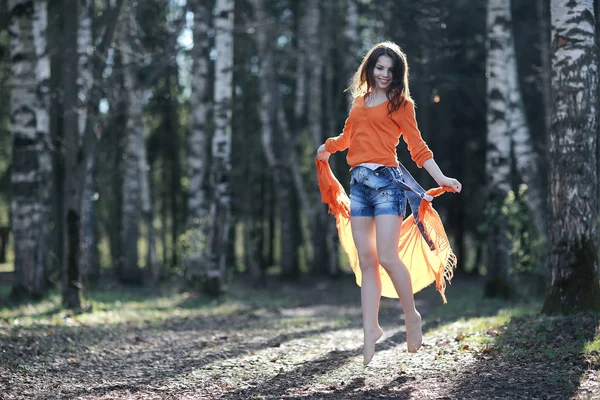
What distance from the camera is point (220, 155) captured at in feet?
47.3

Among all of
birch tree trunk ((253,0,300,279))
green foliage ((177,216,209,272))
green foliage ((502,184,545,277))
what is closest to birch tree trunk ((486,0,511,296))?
green foliage ((502,184,545,277))

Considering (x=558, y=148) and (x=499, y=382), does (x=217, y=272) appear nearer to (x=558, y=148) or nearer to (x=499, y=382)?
(x=558, y=148)

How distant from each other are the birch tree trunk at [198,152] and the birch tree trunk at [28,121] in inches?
135

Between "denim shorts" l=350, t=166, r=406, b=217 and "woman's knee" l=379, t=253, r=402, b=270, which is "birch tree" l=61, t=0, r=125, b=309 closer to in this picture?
"denim shorts" l=350, t=166, r=406, b=217

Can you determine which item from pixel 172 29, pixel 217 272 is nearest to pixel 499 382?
pixel 217 272

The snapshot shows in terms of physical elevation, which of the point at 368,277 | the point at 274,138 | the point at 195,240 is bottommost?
the point at 195,240

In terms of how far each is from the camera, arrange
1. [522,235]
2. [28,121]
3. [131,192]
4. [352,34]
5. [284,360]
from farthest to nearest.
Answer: [352,34], [131,192], [522,235], [28,121], [284,360]

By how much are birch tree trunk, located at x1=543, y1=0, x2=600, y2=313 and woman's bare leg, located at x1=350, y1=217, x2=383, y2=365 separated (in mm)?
2536

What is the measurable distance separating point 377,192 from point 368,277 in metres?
0.71

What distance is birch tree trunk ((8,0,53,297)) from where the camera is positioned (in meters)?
12.5

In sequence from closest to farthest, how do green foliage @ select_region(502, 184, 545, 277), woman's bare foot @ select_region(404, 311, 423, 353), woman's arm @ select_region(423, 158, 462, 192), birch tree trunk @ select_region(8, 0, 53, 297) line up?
1. woman's arm @ select_region(423, 158, 462, 192)
2. woman's bare foot @ select_region(404, 311, 423, 353)
3. birch tree trunk @ select_region(8, 0, 53, 297)
4. green foliage @ select_region(502, 184, 545, 277)

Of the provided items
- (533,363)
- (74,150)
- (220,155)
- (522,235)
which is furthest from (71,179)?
(522,235)

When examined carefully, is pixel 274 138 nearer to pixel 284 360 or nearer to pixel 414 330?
pixel 284 360

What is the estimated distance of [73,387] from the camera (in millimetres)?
6004
